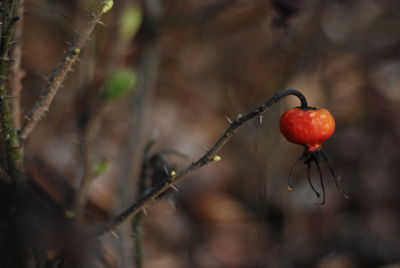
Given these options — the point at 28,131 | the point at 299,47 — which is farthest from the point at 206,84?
the point at 28,131

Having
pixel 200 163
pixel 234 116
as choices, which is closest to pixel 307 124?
pixel 200 163

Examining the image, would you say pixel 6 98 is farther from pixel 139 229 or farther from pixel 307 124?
pixel 307 124

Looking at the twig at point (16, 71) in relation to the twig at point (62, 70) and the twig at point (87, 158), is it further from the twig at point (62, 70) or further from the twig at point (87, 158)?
the twig at point (87, 158)

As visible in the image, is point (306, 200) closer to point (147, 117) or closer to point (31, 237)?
point (147, 117)

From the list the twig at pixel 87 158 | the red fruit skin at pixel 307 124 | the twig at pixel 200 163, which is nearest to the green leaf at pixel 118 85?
the twig at pixel 87 158

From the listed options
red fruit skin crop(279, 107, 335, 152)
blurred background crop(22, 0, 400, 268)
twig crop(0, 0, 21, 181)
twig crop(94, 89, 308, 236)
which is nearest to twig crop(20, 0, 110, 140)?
twig crop(0, 0, 21, 181)

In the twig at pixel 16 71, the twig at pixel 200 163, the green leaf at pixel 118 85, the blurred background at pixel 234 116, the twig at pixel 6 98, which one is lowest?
the twig at pixel 200 163
